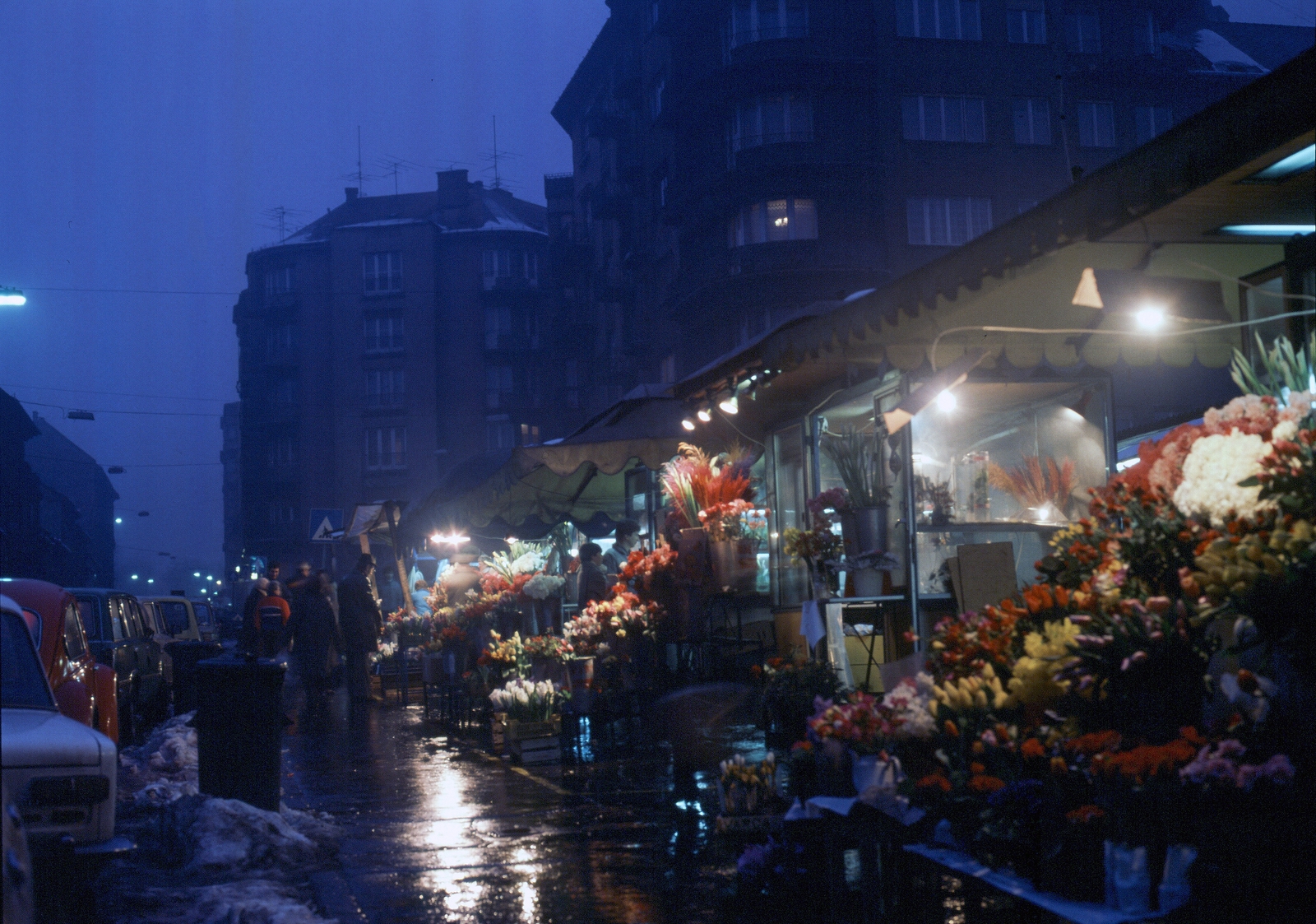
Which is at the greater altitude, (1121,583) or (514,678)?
(1121,583)

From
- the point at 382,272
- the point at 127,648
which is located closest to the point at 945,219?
the point at 127,648

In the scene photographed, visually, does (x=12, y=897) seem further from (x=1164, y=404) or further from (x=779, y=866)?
(x=1164, y=404)

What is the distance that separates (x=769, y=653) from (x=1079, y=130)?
112 feet

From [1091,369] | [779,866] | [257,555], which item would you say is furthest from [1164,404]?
[257,555]

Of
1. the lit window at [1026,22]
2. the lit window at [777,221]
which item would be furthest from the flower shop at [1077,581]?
the lit window at [1026,22]

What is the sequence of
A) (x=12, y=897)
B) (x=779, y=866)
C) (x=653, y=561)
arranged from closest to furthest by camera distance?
1. (x=12, y=897)
2. (x=779, y=866)
3. (x=653, y=561)

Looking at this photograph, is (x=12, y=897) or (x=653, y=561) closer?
(x=12, y=897)

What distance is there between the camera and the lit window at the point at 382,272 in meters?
67.0

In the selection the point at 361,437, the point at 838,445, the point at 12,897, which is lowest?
the point at 12,897

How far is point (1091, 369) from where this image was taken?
8.91m

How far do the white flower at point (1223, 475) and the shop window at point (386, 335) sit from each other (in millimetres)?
64380

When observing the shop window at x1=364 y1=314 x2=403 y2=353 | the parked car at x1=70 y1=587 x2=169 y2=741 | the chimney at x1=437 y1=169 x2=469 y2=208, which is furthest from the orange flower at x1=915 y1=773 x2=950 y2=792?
the chimney at x1=437 y1=169 x2=469 y2=208

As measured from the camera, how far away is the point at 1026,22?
39.3 metres

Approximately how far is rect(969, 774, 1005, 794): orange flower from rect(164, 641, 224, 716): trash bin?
16.8 meters
